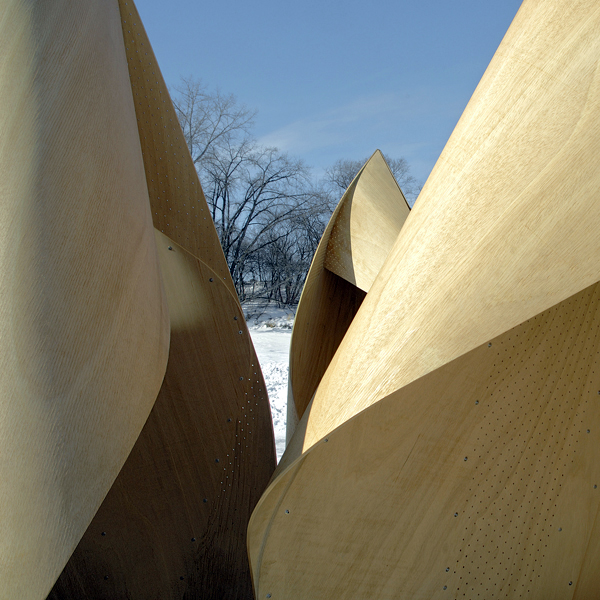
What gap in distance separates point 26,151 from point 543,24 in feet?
5.11

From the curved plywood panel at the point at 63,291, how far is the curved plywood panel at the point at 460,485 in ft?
2.23

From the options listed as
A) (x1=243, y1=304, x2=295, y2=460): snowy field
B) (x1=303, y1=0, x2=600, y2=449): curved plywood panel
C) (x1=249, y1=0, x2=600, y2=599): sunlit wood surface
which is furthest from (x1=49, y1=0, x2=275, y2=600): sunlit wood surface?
(x1=243, y1=304, x2=295, y2=460): snowy field

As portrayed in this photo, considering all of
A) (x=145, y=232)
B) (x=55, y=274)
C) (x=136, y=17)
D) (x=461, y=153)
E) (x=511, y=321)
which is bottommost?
(x=511, y=321)

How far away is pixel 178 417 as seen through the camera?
2.34 m

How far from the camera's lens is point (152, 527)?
238cm

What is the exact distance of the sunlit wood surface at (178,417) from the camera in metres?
2.32

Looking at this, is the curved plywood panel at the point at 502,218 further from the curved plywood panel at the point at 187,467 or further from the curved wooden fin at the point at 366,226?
the curved wooden fin at the point at 366,226

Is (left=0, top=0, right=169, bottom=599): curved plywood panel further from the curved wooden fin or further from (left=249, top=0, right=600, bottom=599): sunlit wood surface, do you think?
the curved wooden fin

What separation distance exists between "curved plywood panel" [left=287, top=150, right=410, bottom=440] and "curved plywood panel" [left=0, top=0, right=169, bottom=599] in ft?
4.49

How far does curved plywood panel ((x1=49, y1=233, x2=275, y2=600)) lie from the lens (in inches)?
91.5

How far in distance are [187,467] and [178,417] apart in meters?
0.24

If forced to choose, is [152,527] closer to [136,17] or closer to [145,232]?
[145,232]

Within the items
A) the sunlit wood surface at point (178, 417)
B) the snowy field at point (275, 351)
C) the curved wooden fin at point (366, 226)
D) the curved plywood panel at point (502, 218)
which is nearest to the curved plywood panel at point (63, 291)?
the sunlit wood surface at point (178, 417)

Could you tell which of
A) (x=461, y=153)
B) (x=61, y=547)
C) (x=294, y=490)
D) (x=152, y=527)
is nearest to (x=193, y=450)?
(x=152, y=527)
